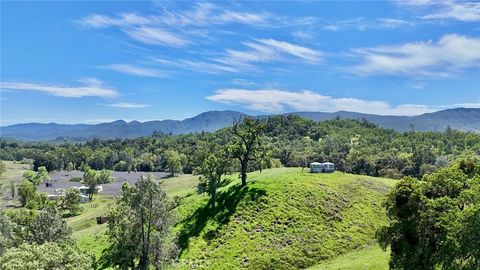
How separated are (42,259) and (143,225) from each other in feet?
44.0

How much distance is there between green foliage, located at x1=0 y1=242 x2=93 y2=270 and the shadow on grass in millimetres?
30603

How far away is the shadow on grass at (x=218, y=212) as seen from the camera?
2758 inches

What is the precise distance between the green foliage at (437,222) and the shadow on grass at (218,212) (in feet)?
121

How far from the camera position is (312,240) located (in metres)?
66.6

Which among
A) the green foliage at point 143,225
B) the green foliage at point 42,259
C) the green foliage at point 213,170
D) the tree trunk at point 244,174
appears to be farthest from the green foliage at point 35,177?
the green foliage at point 42,259

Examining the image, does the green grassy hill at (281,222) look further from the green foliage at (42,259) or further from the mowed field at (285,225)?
the green foliage at (42,259)

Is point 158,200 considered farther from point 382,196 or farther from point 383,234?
point 382,196

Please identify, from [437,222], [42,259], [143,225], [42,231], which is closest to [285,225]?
[143,225]

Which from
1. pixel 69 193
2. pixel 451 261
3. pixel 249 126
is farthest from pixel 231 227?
pixel 69 193

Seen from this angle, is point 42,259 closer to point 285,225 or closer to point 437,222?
point 437,222

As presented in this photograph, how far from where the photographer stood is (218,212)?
7569cm

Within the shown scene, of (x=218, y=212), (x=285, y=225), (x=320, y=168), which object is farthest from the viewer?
(x=320, y=168)

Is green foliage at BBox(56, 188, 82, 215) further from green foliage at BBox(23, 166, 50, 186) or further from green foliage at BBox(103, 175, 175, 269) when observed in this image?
green foliage at BBox(103, 175, 175, 269)

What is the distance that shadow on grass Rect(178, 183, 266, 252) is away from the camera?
230 ft
